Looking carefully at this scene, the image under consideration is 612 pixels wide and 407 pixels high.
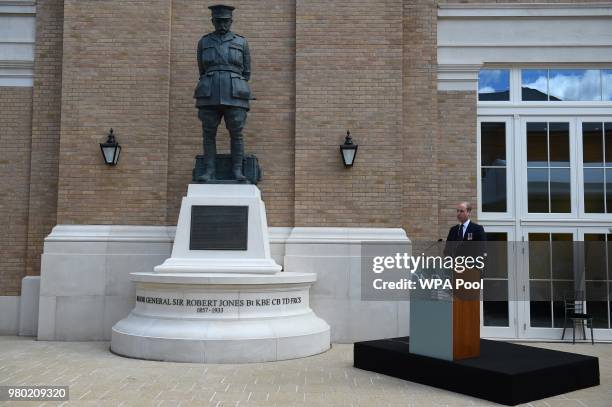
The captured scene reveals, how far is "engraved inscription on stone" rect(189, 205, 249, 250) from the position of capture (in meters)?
9.22

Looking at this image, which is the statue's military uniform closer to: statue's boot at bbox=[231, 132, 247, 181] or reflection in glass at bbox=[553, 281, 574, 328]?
statue's boot at bbox=[231, 132, 247, 181]

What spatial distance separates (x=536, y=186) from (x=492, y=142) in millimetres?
1083

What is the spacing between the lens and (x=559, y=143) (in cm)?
1090

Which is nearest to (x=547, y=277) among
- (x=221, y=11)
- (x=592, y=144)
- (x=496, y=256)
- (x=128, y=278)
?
(x=496, y=256)

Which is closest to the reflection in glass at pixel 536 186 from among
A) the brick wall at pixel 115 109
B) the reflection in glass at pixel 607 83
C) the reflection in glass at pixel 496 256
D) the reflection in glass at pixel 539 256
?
the reflection in glass at pixel 539 256

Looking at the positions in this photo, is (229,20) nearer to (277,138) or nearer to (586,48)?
(277,138)

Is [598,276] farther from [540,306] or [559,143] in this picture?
[559,143]

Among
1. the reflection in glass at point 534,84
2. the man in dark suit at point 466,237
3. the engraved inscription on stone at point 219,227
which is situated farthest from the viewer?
the reflection in glass at point 534,84

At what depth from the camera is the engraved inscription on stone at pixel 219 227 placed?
9.22 meters

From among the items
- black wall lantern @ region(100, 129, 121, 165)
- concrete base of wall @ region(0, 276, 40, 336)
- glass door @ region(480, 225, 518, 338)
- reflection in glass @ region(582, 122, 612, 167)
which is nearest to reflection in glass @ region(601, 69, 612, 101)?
reflection in glass @ region(582, 122, 612, 167)

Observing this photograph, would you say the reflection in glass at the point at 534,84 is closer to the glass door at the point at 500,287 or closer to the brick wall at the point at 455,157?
the brick wall at the point at 455,157

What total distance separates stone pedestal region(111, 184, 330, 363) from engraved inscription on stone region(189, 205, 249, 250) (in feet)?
0.05

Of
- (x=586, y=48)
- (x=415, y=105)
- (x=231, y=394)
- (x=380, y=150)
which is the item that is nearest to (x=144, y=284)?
(x=231, y=394)

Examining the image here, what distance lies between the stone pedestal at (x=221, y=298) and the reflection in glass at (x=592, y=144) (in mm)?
5372
